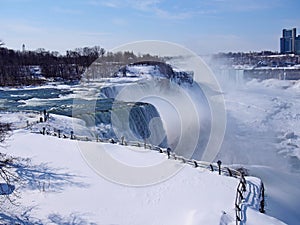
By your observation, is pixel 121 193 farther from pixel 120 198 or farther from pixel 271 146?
pixel 271 146

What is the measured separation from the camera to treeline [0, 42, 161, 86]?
159ft

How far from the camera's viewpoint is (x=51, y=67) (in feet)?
183

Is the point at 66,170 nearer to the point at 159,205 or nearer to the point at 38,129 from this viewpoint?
the point at 159,205

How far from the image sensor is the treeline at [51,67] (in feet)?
159

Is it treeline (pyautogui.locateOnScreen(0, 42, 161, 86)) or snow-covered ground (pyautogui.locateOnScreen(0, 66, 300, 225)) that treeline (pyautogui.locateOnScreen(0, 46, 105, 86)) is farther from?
snow-covered ground (pyautogui.locateOnScreen(0, 66, 300, 225))

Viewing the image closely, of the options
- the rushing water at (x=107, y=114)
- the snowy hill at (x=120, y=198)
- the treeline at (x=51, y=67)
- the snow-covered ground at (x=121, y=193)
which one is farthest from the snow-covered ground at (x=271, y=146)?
the treeline at (x=51, y=67)

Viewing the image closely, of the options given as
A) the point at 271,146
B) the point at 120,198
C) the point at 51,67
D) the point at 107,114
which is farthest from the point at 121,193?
the point at 51,67

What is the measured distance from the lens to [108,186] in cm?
852

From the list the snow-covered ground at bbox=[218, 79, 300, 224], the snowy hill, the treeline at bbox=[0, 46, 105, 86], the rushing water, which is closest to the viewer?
the snowy hill

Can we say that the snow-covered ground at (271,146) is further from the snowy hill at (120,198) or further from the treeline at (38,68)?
the treeline at (38,68)

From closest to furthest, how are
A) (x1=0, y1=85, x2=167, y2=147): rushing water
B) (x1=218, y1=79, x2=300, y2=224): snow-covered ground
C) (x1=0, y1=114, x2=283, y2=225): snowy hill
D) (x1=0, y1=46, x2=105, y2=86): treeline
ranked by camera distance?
(x1=0, y1=114, x2=283, y2=225): snowy hill → (x1=218, y1=79, x2=300, y2=224): snow-covered ground → (x1=0, y1=85, x2=167, y2=147): rushing water → (x1=0, y1=46, x2=105, y2=86): treeline

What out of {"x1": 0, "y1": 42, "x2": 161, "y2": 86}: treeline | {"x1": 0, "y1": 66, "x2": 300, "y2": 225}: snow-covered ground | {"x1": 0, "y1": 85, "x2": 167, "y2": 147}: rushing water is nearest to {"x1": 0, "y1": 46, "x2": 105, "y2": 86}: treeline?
{"x1": 0, "y1": 42, "x2": 161, "y2": 86}: treeline

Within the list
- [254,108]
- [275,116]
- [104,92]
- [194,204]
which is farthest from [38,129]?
[254,108]

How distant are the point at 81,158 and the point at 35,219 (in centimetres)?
385
